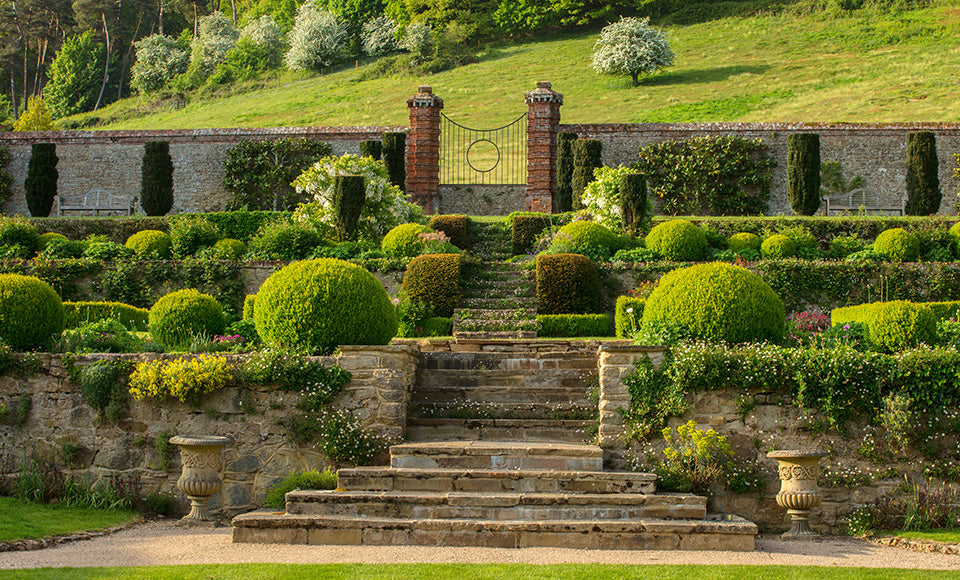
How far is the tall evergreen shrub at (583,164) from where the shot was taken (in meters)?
20.6

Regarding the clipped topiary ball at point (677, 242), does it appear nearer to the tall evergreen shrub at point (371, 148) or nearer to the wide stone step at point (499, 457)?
the wide stone step at point (499, 457)

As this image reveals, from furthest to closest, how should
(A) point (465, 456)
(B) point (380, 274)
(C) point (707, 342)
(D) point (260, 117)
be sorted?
1. (D) point (260, 117)
2. (B) point (380, 274)
3. (C) point (707, 342)
4. (A) point (465, 456)

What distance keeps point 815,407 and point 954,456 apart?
1.22m

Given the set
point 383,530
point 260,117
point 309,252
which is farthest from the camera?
point 260,117

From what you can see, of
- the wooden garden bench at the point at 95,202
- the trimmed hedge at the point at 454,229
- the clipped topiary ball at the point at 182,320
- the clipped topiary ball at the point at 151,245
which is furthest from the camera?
the wooden garden bench at the point at 95,202

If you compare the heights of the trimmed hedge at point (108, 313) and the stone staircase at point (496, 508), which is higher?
the trimmed hedge at point (108, 313)

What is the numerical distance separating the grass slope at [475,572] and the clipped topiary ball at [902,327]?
14.4ft

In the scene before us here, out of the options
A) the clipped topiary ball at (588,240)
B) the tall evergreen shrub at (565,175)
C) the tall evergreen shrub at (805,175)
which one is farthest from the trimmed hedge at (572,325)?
the tall evergreen shrub at (805,175)

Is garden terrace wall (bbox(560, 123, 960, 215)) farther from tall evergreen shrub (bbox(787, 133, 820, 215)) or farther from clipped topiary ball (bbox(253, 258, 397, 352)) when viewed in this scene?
clipped topiary ball (bbox(253, 258, 397, 352))

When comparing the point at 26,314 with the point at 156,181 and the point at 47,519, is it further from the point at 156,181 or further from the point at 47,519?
the point at 156,181

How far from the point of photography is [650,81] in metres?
38.6

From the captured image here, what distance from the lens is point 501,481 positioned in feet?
24.2

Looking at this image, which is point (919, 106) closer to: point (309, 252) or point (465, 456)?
point (309, 252)

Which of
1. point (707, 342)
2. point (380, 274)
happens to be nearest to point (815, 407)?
point (707, 342)
